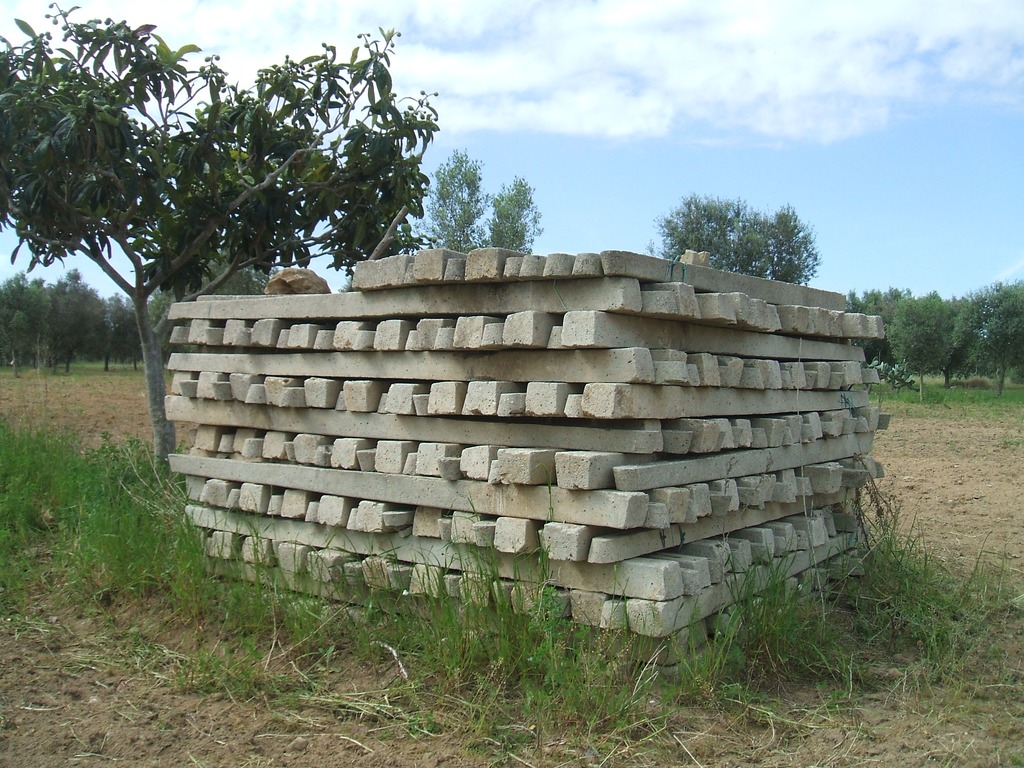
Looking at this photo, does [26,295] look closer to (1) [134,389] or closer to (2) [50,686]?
(1) [134,389]

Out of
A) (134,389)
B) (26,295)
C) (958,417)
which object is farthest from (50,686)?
(26,295)

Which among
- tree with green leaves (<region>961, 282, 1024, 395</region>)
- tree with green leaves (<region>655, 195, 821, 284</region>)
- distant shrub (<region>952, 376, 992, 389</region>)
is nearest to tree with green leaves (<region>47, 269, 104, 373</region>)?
tree with green leaves (<region>655, 195, 821, 284</region>)

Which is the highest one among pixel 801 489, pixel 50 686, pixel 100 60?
pixel 100 60

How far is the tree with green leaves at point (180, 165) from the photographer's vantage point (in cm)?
712

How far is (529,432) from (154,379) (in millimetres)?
4934

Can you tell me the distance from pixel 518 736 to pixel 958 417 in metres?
18.7

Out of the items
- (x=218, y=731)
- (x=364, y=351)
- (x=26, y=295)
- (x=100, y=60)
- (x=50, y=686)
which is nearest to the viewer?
(x=218, y=731)

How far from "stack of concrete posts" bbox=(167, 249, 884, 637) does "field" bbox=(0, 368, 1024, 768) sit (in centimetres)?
42

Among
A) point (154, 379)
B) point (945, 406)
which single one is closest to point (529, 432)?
point (154, 379)

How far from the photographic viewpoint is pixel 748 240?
29141 mm

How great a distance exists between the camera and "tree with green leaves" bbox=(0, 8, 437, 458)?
281 inches

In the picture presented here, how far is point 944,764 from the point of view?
12.1 ft

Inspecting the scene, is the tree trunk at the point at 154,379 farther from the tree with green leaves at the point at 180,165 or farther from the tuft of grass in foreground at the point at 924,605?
the tuft of grass in foreground at the point at 924,605

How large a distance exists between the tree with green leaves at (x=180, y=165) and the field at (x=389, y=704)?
315 cm
